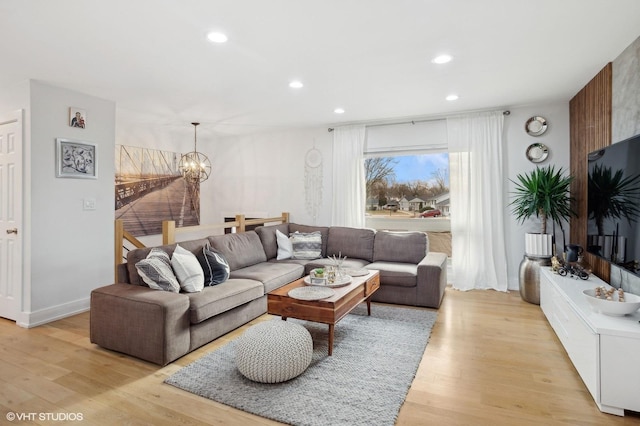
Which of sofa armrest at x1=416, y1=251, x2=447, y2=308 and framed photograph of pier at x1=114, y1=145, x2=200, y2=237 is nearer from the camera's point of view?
sofa armrest at x1=416, y1=251, x2=447, y2=308

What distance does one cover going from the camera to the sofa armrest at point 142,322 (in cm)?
254

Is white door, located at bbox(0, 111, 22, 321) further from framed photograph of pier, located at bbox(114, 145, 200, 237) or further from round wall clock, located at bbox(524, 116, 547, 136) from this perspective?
round wall clock, located at bbox(524, 116, 547, 136)

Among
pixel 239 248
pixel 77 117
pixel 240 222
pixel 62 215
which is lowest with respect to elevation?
pixel 239 248

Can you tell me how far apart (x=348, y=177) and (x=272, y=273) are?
2.12 m

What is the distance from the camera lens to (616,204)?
260 cm

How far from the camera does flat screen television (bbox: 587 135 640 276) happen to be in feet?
7.63

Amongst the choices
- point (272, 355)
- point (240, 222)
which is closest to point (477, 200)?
point (240, 222)

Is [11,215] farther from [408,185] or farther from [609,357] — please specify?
[609,357]

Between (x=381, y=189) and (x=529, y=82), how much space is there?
2.41m

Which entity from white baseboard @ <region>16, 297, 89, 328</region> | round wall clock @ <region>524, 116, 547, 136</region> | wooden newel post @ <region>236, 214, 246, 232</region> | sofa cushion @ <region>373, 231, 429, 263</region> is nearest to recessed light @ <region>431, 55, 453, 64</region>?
round wall clock @ <region>524, 116, 547, 136</region>

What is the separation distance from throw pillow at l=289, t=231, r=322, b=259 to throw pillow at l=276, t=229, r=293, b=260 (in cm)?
5

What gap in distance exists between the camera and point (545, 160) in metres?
4.41

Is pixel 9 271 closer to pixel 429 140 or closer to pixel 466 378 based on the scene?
pixel 466 378

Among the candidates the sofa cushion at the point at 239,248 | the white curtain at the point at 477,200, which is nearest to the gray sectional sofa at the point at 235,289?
the sofa cushion at the point at 239,248
